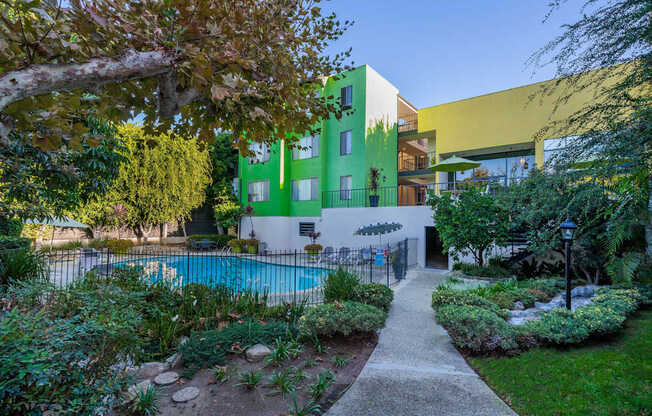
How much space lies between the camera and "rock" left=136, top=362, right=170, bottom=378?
3897 mm

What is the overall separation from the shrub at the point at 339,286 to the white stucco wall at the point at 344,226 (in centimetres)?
717

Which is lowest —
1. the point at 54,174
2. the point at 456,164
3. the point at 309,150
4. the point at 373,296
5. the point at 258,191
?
the point at 373,296

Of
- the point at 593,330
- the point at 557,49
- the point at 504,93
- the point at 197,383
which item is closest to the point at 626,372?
the point at 593,330

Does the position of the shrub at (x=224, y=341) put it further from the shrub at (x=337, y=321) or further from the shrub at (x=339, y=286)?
the shrub at (x=339, y=286)

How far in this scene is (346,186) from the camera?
17.8 m

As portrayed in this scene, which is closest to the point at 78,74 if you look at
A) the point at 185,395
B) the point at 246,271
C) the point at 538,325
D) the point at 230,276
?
the point at 185,395

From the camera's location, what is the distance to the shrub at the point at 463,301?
233 inches

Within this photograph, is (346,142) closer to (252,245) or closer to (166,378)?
(252,245)

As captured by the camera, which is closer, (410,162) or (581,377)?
(581,377)

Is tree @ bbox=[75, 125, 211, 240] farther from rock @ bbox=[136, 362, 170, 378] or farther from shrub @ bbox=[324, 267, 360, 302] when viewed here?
rock @ bbox=[136, 362, 170, 378]

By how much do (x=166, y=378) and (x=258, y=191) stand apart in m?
17.3

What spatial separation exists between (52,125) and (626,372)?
628 centimetres

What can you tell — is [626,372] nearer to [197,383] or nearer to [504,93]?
[197,383]

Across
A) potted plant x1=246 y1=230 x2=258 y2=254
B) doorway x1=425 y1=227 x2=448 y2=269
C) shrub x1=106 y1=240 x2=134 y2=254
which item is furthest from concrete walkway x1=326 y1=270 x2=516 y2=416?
shrub x1=106 y1=240 x2=134 y2=254
